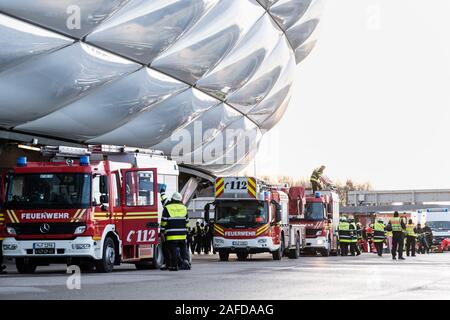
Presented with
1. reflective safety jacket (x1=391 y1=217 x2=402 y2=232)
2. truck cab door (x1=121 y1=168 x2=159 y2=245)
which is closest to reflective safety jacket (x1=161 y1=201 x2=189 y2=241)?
truck cab door (x1=121 y1=168 x2=159 y2=245)

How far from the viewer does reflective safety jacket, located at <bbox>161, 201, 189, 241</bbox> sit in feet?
72.7

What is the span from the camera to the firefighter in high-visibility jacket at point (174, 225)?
72.7ft

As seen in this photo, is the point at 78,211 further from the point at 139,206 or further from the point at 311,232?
the point at 311,232

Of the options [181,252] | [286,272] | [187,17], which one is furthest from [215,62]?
[286,272]

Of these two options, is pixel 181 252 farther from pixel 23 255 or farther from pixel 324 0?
pixel 324 0

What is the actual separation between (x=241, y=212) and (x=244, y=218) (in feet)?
0.76

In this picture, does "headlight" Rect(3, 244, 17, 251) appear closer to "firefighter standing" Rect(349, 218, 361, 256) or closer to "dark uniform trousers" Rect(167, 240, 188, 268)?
"dark uniform trousers" Rect(167, 240, 188, 268)

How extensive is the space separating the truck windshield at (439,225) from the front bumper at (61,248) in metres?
40.2

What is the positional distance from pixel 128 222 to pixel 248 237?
8.99 m

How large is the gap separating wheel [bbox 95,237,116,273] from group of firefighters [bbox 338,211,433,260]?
12674 mm

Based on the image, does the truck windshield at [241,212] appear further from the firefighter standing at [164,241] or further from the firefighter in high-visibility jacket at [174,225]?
the firefighter in high-visibility jacket at [174,225]

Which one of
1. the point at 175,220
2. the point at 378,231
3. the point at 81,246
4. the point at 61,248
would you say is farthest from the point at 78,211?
the point at 378,231

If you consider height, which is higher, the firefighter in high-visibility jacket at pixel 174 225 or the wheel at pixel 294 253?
the firefighter in high-visibility jacket at pixel 174 225

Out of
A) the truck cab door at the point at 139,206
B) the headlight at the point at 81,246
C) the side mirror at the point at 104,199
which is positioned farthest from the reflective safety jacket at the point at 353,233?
the headlight at the point at 81,246
